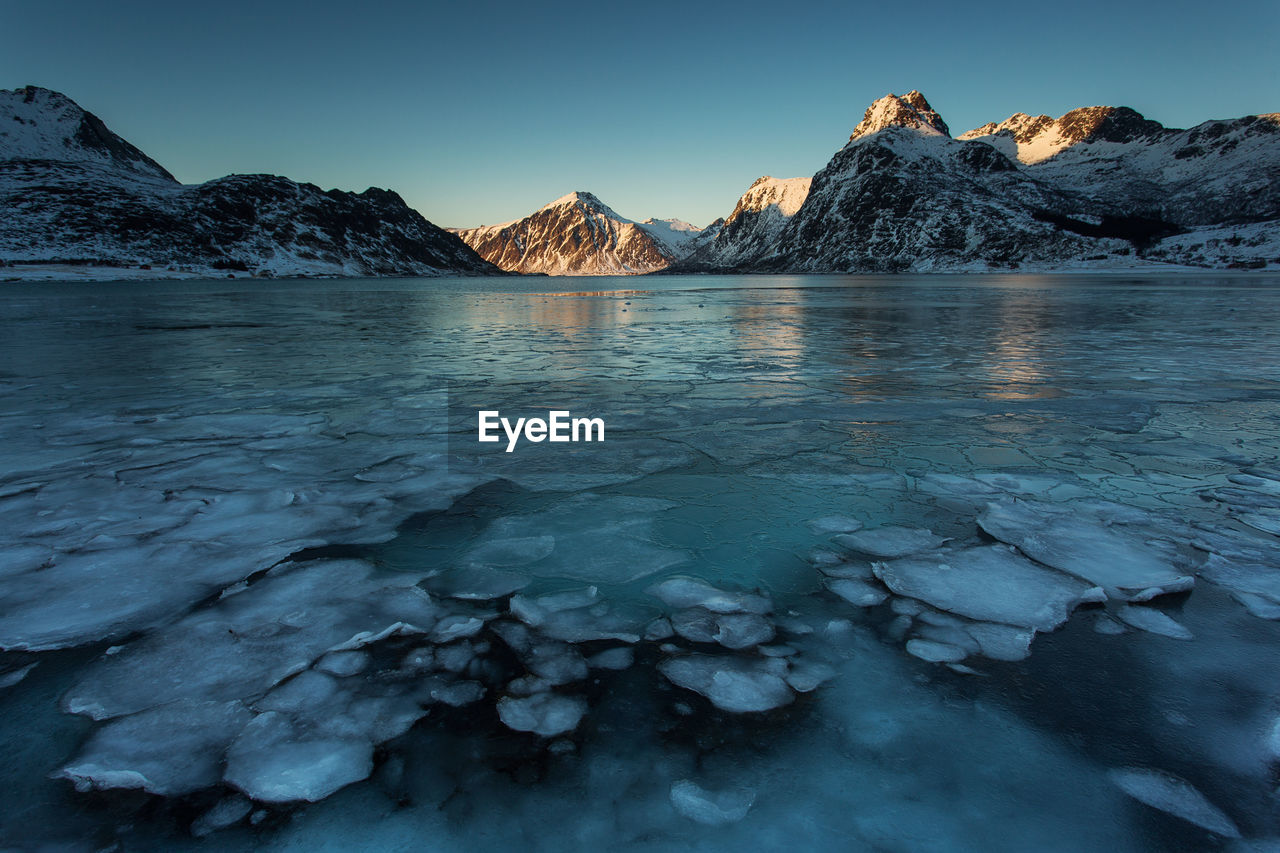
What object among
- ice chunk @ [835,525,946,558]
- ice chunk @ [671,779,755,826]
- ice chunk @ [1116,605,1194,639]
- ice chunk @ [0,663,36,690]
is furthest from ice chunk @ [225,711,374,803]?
ice chunk @ [1116,605,1194,639]

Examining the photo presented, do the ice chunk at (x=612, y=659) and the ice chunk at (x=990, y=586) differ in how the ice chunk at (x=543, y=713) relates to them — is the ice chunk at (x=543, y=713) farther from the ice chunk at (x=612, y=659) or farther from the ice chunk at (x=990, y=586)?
the ice chunk at (x=990, y=586)

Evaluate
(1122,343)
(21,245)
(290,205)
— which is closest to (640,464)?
(1122,343)

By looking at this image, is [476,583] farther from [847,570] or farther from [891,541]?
[891,541]

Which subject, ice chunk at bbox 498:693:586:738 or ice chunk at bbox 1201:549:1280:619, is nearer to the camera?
ice chunk at bbox 498:693:586:738

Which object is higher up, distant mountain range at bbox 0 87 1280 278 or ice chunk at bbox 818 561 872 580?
distant mountain range at bbox 0 87 1280 278

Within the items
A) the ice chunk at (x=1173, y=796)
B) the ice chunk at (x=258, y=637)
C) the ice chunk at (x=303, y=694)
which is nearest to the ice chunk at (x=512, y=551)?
the ice chunk at (x=258, y=637)

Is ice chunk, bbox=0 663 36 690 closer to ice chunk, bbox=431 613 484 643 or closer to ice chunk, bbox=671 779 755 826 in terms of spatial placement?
ice chunk, bbox=431 613 484 643
